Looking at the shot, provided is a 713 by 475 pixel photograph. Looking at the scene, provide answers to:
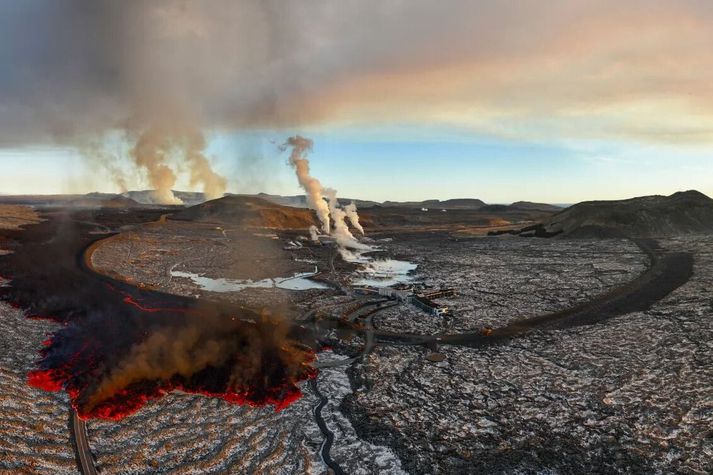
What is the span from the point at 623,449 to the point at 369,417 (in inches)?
548

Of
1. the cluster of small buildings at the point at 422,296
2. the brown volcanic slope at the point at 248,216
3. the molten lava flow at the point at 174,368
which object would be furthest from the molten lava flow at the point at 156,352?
the brown volcanic slope at the point at 248,216

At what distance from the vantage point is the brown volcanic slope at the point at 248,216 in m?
142

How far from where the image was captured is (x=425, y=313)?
47594mm

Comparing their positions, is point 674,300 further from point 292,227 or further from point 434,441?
point 292,227

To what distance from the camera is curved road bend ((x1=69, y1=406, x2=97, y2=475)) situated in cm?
2115

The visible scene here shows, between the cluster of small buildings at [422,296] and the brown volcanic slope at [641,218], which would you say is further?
the brown volcanic slope at [641,218]

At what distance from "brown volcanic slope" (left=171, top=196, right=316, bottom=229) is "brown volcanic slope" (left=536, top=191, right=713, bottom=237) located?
257 ft

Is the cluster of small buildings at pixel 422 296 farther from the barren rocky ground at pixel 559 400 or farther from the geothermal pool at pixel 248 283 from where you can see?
the geothermal pool at pixel 248 283

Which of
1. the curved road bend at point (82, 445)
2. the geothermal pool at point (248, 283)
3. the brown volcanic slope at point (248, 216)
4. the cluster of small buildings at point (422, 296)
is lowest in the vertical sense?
the curved road bend at point (82, 445)

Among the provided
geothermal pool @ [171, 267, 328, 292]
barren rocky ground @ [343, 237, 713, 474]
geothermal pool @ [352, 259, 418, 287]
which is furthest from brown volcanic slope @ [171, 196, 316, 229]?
barren rocky ground @ [343, 237, 713, 474]

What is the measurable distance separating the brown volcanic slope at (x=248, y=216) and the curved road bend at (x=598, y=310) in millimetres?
103527

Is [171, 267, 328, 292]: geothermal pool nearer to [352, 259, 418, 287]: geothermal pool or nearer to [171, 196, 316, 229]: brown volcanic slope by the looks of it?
[352, 259, 418, 287]: geothermal pool

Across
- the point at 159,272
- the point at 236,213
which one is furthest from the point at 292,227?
the point at 159,272

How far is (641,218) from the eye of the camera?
369 feet
